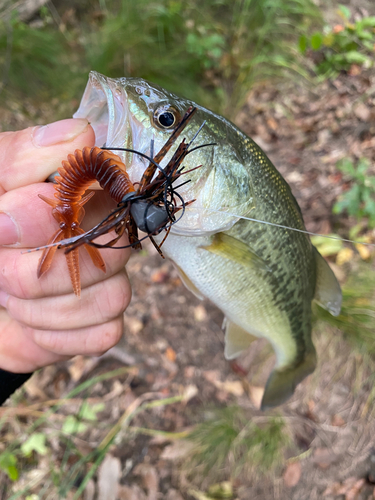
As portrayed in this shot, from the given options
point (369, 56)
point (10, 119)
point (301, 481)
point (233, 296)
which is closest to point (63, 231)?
point (233, 296)

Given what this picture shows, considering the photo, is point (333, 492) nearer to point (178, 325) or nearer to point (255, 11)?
point (178, 325)

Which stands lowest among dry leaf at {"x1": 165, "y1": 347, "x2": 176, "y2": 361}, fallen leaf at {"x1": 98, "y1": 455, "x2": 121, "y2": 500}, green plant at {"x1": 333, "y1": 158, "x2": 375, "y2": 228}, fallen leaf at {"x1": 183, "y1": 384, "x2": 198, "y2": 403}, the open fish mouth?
fallen leaf at {"x1": 98, "y1": 455, "x2": 121, "y2": 500}

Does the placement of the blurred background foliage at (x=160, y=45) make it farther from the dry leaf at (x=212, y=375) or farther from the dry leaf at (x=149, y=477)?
the dry leaf at (x=149, y=477)

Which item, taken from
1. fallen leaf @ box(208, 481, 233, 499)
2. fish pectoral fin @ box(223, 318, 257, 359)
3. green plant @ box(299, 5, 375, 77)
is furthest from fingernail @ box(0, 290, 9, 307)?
green plant @ box(299, 5, 375, 77)

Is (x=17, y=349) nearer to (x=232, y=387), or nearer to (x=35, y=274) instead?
(x=35, y=274)

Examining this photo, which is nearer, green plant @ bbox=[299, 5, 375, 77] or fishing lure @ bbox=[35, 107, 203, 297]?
fishing lure @ bbox=[35, 107, 203, 297]

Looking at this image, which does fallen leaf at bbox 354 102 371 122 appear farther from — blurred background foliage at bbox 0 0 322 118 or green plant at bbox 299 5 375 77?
blurred background foliage at bbox 0 0 322 118
